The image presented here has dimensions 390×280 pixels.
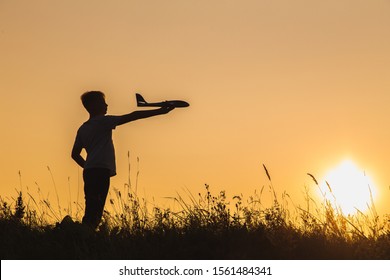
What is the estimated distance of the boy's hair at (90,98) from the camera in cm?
767

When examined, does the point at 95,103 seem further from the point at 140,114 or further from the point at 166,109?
the point at 166,109

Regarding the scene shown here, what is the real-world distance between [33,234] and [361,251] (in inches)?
131

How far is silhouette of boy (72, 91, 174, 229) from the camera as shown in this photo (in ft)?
23.6

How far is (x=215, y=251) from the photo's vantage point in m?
6.18

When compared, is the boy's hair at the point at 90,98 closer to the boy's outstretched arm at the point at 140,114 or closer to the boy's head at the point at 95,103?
the boy's head at the point at 95,103

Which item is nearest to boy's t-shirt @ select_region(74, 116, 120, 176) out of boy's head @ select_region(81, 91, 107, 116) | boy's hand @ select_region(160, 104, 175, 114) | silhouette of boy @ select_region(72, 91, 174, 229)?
silhouette of boy @ select_region(72, 91, 174, 229)

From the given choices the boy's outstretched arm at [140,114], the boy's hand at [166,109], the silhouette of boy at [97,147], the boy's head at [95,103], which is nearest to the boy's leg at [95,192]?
the silhouette of boy at [97,147]

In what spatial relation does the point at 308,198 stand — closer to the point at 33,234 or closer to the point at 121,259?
the point at 121,259

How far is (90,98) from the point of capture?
7.68 m

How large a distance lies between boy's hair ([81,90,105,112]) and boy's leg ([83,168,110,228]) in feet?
2.65

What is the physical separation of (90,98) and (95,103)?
0.09 metres
